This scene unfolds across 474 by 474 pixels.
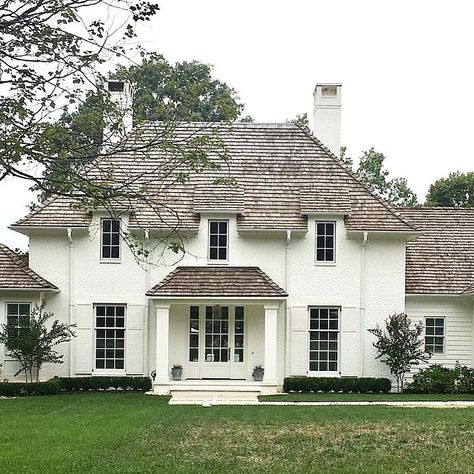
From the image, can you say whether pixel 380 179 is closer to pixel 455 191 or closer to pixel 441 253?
pixel 455 191

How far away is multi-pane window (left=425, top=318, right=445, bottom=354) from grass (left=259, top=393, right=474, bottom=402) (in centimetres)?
285

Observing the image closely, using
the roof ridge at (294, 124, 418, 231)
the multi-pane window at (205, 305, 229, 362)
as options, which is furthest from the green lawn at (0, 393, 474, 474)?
the roof ridge at (294, 124, 418, 231)

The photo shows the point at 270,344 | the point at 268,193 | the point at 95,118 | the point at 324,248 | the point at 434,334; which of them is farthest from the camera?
the point at 434,334

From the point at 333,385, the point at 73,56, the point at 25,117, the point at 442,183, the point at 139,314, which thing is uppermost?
the point at 442,183

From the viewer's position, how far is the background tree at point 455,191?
176 ft

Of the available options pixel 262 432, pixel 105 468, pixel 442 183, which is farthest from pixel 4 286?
pixel 442 183

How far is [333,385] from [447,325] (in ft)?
15.8

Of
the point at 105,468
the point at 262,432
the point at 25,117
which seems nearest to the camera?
the point at 25,117

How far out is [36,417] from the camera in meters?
20.5

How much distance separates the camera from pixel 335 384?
29.0 meters

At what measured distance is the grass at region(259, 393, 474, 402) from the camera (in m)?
26.4

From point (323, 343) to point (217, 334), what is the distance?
3.35 meters

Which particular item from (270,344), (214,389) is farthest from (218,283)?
(214,389)

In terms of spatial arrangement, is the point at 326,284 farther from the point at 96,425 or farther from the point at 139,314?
the point at 96,425
